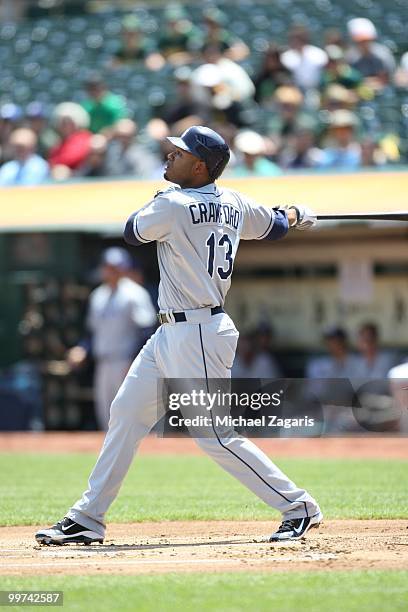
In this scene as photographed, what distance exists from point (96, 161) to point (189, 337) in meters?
8.59

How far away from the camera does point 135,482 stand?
9016 millimetres

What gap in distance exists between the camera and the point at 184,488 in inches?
332

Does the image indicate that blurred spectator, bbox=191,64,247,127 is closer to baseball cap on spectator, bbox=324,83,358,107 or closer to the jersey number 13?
baseball cap on spectator, bbox=324,83,358,107

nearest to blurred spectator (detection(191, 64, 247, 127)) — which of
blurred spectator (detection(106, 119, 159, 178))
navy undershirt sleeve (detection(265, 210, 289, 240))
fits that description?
blurred spectator (detection(106, 119, 159, 178))

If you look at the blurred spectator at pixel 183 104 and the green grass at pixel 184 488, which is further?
the blurred spectator at pixel 183 104

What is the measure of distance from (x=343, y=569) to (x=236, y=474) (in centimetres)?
86

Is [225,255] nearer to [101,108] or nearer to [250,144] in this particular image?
[250,144]

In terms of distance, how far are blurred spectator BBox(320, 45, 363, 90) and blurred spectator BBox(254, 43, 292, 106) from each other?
1.41 feet

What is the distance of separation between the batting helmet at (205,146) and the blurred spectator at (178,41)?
10.7 metres

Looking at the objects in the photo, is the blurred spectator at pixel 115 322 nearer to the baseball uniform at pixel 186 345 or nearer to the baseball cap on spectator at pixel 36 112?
the baseball cap on spectator at pixel 36 112

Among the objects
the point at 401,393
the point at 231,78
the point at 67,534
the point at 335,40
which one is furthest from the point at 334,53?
the point at 67,534

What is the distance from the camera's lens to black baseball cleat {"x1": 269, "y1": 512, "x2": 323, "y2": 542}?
221 inches

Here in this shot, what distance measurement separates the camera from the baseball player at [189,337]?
18.0 ft
